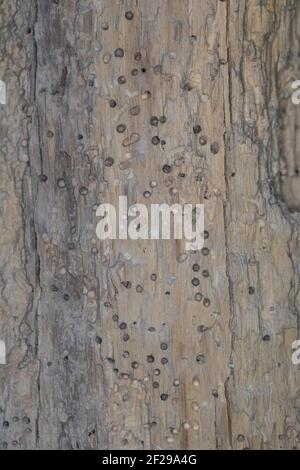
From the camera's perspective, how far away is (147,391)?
152 cm

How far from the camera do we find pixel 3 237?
1.53 m

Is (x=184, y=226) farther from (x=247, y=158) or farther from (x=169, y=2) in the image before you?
(x=169, y=2)

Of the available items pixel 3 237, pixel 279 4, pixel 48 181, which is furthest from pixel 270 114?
pixel 3 237

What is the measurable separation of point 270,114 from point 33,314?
738mm

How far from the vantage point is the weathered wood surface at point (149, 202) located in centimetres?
149

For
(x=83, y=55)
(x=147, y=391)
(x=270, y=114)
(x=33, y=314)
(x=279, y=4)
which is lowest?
(x=147, y=391)

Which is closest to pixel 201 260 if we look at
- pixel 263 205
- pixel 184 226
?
pixel 184 226

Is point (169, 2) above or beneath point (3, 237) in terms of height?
above

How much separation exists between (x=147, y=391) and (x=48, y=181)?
55 cm

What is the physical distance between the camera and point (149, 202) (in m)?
1.51

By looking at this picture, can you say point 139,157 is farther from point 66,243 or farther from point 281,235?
point 281,235

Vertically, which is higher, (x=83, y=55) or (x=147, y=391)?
(x=83, y=55)

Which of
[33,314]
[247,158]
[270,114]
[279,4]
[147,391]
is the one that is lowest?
[147,391]

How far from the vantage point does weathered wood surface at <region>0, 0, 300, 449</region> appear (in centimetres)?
149
